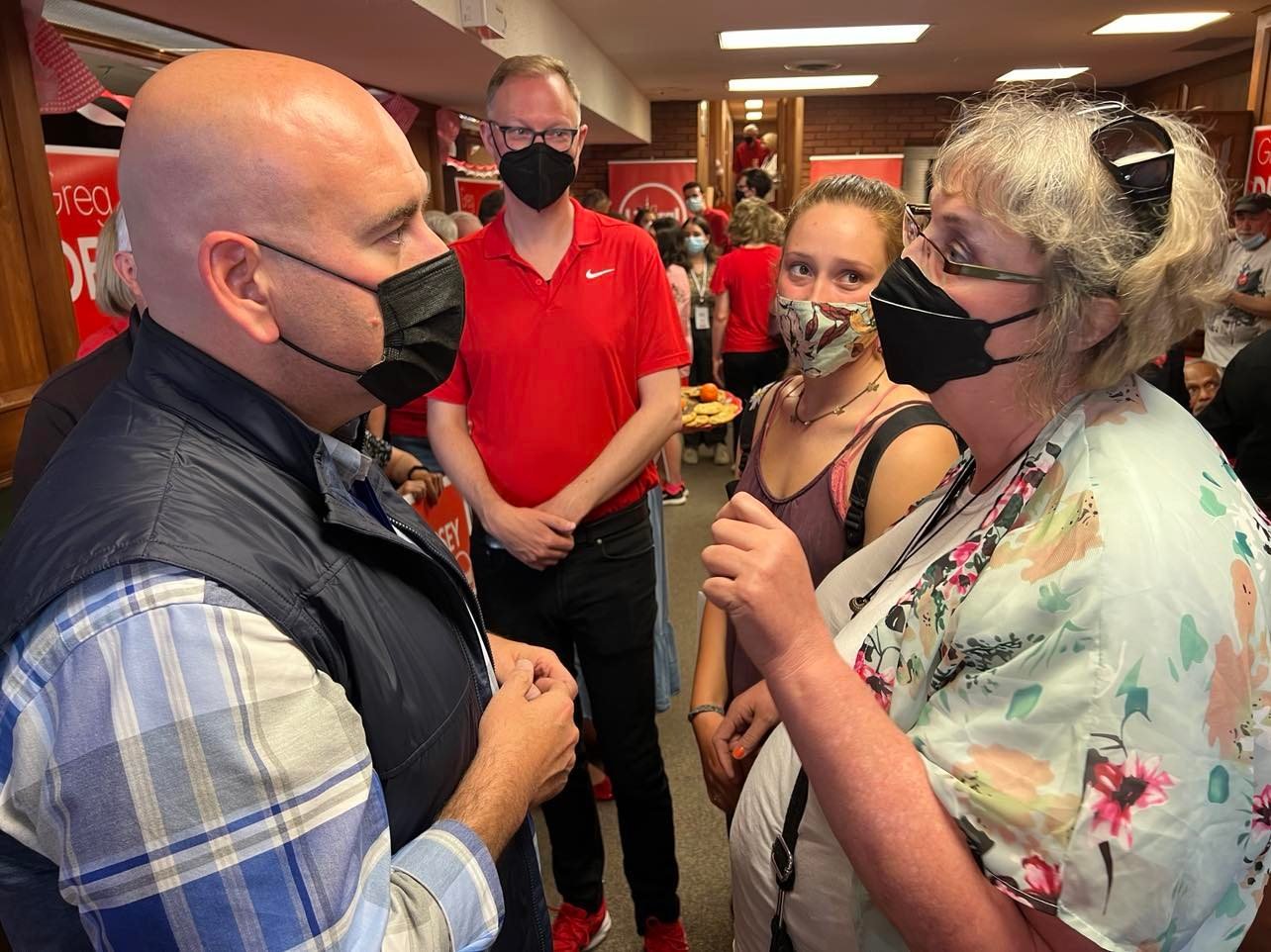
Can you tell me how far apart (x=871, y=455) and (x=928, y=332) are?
0.40 m

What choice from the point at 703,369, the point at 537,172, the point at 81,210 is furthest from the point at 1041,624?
the point at 703,369

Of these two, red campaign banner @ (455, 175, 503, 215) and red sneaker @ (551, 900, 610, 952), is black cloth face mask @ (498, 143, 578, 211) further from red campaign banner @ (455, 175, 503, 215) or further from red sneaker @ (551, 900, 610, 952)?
red campaign banner @ (455, 175, 503, 215)

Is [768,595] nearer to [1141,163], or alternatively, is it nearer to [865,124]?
[1141,163]

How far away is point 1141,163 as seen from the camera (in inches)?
33.2

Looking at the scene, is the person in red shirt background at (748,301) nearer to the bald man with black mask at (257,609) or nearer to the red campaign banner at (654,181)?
the red campaign banner at (654,181)

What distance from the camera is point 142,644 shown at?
615 millimetres

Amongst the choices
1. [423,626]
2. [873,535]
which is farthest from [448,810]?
[873,535]

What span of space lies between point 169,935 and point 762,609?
597mm

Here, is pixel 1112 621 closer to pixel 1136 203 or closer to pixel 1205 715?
pixel 1205 715

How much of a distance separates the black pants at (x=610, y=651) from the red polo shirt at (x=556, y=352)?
13 centimetres

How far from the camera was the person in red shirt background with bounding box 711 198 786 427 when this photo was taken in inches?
211

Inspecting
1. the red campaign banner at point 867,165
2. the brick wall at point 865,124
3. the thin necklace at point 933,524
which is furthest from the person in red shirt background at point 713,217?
the thin necklace at point 933,524

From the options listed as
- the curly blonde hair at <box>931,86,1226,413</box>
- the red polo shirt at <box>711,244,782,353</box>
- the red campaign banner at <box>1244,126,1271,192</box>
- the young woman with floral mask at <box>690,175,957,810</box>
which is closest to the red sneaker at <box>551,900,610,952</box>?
the young woman with floral mask at <box>690,175,957,810</box>

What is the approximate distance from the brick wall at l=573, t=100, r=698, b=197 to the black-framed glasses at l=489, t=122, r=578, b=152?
8.51 metres
